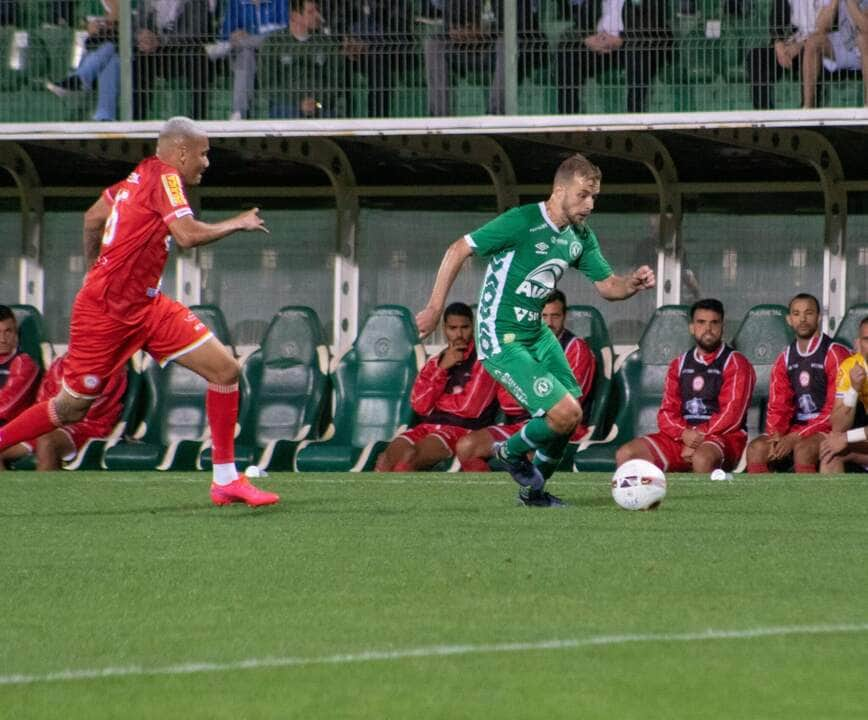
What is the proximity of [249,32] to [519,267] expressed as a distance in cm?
785

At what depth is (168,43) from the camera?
1695 cm

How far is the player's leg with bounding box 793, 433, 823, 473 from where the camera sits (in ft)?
45.3

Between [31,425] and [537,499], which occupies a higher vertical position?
[31,425]

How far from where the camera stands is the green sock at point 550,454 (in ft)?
31.2

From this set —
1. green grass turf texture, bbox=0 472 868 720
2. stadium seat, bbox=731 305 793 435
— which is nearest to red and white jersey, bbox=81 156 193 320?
green grass turf texture, bbox=0 472 868 720

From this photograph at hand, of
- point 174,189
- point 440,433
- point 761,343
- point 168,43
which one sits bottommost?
point 440,433

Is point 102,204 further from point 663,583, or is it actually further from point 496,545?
point 663,583

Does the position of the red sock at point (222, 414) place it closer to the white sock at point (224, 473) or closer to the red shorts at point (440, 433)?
the white sock at point (224, 473)

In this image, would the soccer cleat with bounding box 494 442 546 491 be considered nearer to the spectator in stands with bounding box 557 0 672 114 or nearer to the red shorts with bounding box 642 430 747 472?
the red shorts with bounding box 642 430 747 472

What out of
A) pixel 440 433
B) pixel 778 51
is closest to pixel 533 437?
pixel 440 433

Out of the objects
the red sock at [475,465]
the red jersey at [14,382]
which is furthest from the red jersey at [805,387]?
the red jersey at [14,382]

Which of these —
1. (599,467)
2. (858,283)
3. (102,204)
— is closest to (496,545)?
(102,204)

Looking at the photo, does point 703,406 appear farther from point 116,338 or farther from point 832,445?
point 116,338

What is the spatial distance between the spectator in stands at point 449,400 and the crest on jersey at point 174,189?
18.9 feet
